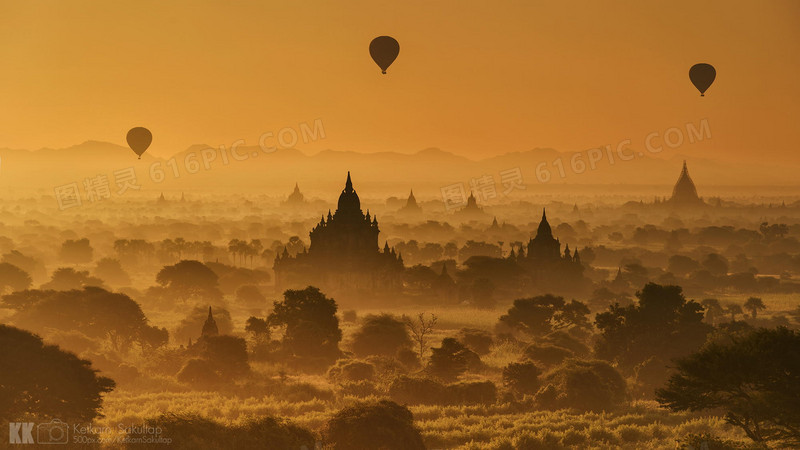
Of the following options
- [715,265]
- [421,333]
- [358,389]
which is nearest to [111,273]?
[421,333]

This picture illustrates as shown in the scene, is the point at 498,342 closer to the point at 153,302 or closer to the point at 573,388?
the point at 573,388

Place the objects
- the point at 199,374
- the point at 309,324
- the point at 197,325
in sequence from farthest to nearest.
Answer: the point at 197,325
the point at 309,324
the point at 199,374

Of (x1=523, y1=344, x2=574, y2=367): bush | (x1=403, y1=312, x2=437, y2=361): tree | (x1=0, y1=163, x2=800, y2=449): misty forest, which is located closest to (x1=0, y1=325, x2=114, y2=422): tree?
(x1=0, y1=163, x2=800, y2=449): misty forest

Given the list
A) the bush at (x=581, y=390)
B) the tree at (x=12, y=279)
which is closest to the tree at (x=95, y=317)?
the tree at (x=12, y=279)

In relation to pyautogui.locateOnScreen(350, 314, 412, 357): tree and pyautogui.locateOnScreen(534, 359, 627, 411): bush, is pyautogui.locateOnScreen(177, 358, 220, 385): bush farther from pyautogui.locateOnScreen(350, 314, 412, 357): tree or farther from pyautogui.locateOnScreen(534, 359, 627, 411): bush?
pyautogui.locateOnScreen(534, 359, 627, 411): bush

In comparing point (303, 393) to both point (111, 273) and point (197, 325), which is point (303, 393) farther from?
point (111, 273)

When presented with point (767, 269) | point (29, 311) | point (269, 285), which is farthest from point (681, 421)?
point (767, 269)
